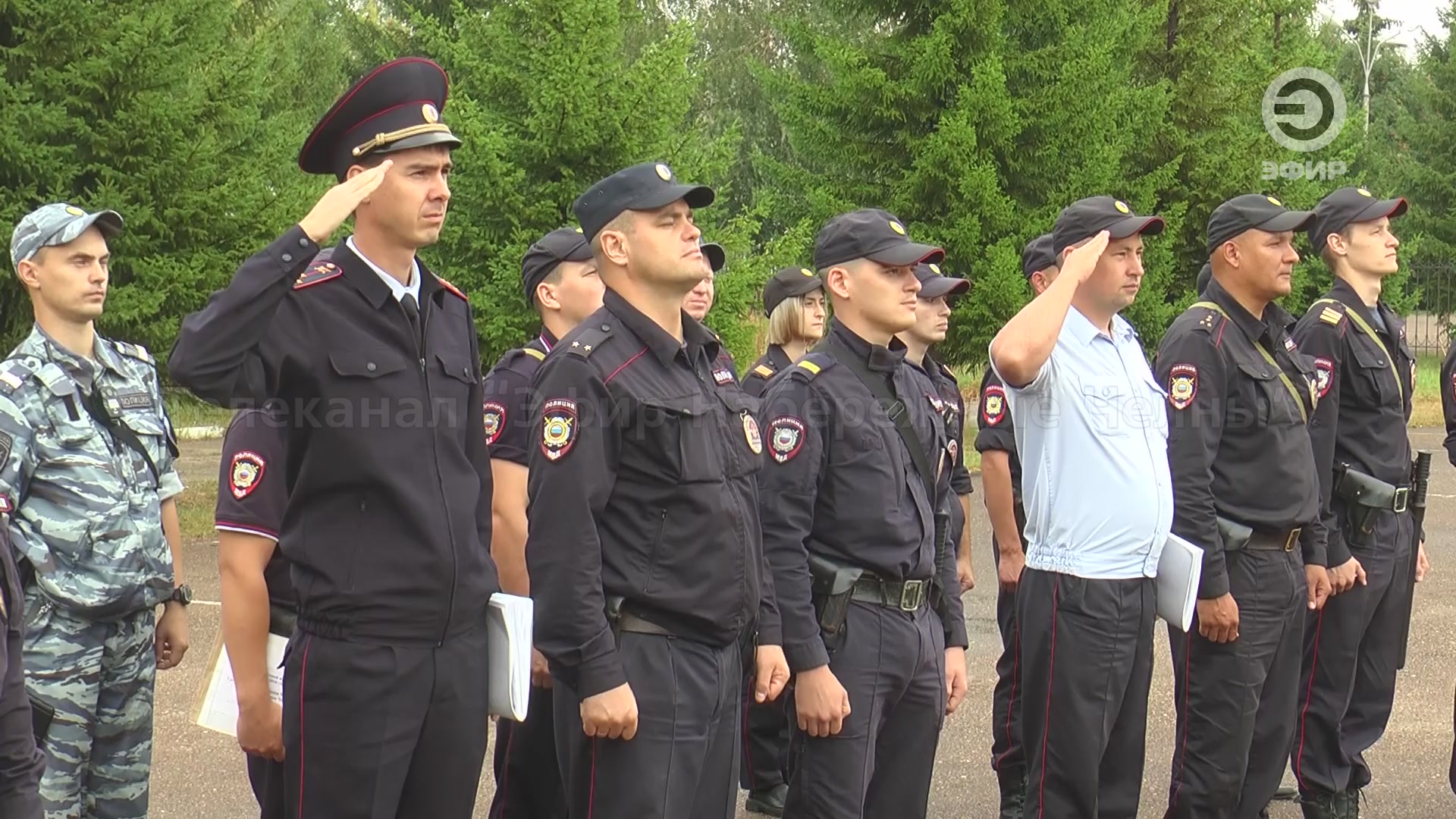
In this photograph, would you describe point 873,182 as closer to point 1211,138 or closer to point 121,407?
point 1211,138

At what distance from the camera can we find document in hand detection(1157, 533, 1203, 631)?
458cm

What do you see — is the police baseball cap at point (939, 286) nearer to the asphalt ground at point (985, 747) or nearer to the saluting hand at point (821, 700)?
the asphalt ground at point (985, 747)

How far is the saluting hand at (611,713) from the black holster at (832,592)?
90cm

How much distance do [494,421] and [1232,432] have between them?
255cm

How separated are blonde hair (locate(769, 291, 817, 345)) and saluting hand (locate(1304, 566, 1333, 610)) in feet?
9.16

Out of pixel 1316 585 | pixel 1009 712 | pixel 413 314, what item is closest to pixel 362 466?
pixel 413 314

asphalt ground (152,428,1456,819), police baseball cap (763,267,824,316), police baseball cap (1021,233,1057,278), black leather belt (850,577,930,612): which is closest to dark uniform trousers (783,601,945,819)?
black leather belt (850,577,930,612)

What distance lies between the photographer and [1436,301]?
1102 inches

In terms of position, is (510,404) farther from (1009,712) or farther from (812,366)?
(1009,712)

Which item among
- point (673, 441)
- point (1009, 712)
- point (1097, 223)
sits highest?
point (1097, 223)

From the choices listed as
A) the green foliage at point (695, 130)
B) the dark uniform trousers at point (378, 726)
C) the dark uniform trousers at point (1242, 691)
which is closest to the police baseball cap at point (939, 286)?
the dark uniform trousers at point (1242, 691)

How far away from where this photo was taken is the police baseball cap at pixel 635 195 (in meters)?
3.78

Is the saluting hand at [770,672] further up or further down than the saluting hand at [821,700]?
further up

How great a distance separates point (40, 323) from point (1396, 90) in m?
48.9
